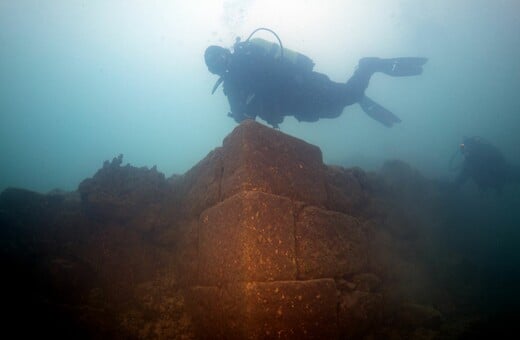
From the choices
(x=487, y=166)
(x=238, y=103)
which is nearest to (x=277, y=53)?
(x=238, y=103)

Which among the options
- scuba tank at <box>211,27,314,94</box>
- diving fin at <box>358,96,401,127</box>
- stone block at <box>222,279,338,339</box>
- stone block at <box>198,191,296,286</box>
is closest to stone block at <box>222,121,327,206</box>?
stone block at <box>198,191,296,286</box>

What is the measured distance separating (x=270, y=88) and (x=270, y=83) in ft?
0.37

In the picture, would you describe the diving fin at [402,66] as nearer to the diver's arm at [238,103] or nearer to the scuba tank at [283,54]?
the scuba tank at [283,54]

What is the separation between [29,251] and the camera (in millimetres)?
4461

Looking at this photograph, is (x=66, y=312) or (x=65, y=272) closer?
(x=66, y=312)

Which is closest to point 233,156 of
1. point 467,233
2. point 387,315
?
point 387,315

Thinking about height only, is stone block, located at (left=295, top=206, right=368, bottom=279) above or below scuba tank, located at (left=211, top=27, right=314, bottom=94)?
below

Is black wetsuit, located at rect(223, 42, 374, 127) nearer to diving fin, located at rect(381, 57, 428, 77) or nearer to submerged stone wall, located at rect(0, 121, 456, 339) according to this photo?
submerged stone wall, located at rect(0, 121, 456, 339)

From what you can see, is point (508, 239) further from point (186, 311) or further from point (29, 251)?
point (29, 251)

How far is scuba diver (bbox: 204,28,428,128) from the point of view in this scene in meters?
6.41

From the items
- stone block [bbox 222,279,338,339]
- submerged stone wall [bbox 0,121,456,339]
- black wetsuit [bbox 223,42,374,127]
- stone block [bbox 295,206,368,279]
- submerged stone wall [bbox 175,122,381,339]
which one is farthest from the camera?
black wetsuit [bbox 223,42,374,127]

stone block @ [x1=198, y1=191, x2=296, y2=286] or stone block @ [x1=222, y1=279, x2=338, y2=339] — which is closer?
stone block @ [x1=222, y1=279, x2=338, y2=339]

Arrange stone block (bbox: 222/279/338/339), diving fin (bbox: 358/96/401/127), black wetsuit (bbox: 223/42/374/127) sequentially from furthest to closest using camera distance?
diving fin (bbox: 358/96/401/127) < black wetsuit (bbox: 223/42/374/127) < stone block (bbox: 222/279/338/339)

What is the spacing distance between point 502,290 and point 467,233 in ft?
10.3
